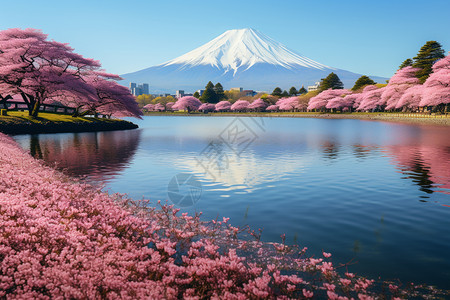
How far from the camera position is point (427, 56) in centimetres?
8156

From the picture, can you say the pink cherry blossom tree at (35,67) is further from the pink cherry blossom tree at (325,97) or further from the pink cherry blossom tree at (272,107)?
the pink cherry blossom tree at (272,107)

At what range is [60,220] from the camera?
6.94 meters

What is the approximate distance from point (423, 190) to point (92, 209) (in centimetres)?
1111

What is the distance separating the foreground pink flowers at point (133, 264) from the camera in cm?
475

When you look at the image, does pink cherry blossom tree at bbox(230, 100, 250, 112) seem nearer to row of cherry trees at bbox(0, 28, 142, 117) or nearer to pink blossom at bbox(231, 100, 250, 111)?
pink blossom at bbox(231, 100, 250, 111)

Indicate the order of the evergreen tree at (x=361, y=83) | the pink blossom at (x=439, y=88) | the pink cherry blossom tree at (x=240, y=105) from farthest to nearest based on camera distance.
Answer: the pink cherry blossom tree at (x=240, y=105) < the evergreen tree at (x=361, y=83) < the pink blossom at (x=439, y=88)

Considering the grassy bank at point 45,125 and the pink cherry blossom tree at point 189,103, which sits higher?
the pink cherry blossom tree at point 189,103

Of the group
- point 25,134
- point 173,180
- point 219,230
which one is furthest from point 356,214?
point 25,134

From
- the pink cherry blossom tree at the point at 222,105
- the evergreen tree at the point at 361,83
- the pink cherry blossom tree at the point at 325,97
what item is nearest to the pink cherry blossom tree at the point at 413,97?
the pink cherry blossom tree at the point at 325,97

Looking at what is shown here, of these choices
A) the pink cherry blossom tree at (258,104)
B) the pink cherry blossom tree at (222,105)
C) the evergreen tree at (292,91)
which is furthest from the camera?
the evergreen tree at (292,91)

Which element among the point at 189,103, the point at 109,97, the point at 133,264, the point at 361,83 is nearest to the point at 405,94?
the point at 361,83

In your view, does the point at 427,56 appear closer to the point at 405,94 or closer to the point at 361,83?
the point at 405,94

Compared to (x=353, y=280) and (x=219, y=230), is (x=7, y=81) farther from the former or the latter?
(x=353, y=280)

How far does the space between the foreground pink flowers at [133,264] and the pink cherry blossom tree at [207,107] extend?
5664 inches
